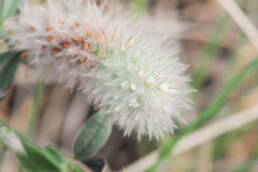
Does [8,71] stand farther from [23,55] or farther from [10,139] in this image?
[10,139]

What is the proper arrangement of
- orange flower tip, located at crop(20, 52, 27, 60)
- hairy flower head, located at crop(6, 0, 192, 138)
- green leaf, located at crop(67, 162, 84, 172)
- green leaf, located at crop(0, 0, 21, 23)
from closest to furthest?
hairy flower head, located at crop(6, 0, 192, 138) → green leaf, located at crop(67, 162, 84, 172) → green leaf, located at crop(0, 0, 21, 23) → orange flower tip, located at crop(20, 52, 27, 60)

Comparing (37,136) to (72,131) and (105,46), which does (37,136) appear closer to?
(72,131)

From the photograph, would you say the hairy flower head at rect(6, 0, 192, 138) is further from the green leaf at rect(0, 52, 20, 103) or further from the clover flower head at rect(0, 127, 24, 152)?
the clover flower head at rect(0, 127, 24, 152)

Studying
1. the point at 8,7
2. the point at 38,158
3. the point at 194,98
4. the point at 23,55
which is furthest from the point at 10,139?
the point at 194,98

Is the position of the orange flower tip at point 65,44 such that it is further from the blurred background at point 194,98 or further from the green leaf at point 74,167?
the blurred background at point 194,98

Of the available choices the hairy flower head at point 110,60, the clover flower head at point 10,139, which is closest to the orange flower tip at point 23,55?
the hairy flower head at point 110,60

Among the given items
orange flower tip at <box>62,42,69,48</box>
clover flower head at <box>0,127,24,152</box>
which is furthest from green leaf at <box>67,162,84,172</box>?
orange flower tip at <box>62,42,69,48</box>
